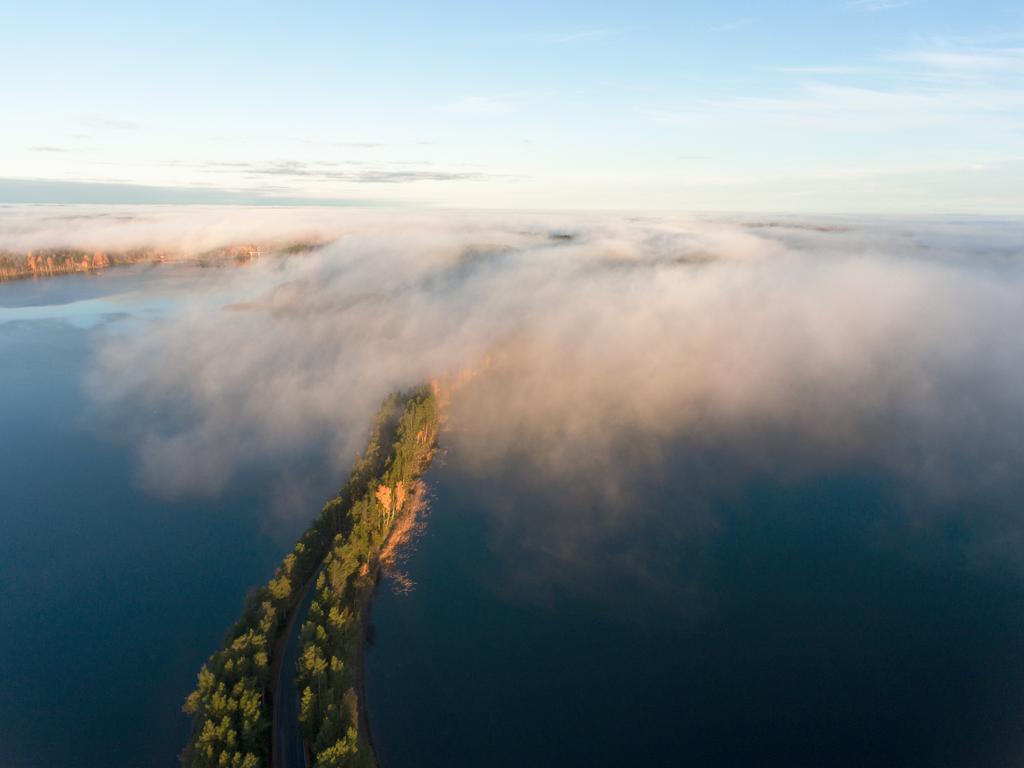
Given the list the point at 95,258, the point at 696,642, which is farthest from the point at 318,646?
the point at 95,258

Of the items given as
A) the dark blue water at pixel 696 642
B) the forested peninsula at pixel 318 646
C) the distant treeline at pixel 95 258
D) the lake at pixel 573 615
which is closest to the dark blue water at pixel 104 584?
the lake at pixel 573 615

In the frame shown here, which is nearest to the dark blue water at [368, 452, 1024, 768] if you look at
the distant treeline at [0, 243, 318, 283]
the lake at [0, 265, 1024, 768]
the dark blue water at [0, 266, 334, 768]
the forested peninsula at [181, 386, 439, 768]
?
the lake at [0, 265, 1024, 768]

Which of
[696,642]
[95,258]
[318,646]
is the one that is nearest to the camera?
[318,646]

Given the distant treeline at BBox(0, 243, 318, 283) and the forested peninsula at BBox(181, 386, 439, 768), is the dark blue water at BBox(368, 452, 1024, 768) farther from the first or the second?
the distant treeline at BBox(0, 243, 318, 283)

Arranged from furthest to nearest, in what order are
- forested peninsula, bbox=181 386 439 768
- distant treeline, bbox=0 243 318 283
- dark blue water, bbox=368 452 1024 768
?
distant treeline, bbox=0 243 318 283, dark blue water, bbox=368 452 1024 768, forested peninsula, bbox=181 386 439 768

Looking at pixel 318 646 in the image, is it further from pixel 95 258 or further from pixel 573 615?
pixel 95 258

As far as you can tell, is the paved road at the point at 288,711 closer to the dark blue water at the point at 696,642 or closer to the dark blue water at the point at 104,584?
the dark blue water at the point at 696,642
